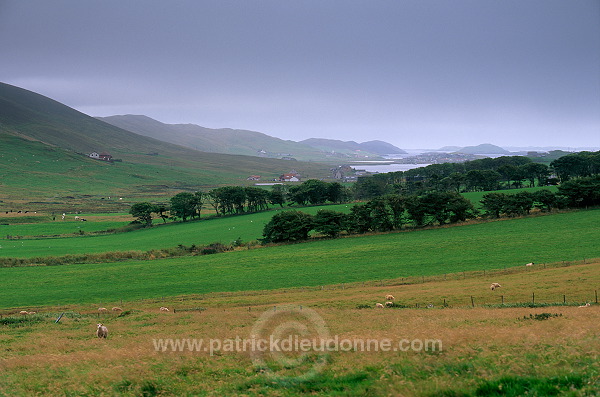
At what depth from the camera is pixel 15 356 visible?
18.1 metres

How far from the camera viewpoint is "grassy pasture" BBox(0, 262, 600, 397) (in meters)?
10.1

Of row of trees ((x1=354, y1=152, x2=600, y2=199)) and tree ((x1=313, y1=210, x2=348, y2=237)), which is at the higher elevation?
row of trees ((x1=354, y1=152, x2=600, y2=199))

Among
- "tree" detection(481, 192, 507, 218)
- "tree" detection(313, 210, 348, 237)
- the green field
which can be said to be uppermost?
"tree" detection(481, 192, 507, 218)

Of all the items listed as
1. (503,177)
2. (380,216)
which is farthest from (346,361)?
(503,177)

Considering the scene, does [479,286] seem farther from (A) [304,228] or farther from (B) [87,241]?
(B) [87,241]

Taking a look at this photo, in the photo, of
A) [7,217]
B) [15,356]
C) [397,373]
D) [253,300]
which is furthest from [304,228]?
[7,217]

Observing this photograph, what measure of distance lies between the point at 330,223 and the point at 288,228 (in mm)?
8531

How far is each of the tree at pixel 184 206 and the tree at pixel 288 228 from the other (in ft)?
132

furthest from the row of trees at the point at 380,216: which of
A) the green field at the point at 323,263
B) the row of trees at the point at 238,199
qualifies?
the row of trees at the point at 238,199

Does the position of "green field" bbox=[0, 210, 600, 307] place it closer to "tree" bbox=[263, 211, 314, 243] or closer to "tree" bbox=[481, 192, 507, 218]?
"tree" bbox=[263, 211, 314, 243]

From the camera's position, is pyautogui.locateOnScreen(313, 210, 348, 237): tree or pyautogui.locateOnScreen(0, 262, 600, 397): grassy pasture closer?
pyautogui.locateOnScreen(0, 262, 600, 397): grassy pasture

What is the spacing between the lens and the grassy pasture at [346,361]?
10.1 metres

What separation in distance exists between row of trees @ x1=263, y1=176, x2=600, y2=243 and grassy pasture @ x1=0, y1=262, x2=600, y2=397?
4948 centimetres

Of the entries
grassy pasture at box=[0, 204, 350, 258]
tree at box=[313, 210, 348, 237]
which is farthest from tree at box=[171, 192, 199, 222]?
tree at box=[313, 210, 348, 237]
